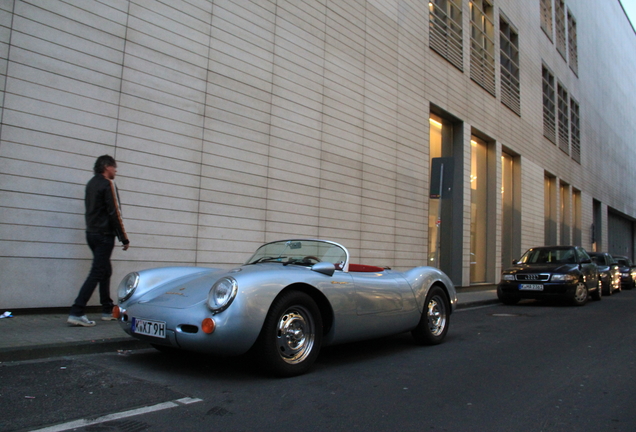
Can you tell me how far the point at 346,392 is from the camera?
139 inches

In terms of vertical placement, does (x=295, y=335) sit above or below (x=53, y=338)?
above

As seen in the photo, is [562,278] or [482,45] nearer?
[562,278]

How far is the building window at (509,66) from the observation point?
65.2 ft

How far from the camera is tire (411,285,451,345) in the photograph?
5484mm

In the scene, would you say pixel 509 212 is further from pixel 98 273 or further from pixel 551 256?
pixel 98 273

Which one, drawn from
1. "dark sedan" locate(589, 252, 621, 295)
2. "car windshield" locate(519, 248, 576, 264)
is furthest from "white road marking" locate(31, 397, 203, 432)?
"dark sedan" locate(589, 252, 621, 295)

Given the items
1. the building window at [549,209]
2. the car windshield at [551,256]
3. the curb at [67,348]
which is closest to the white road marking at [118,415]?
the curb at [67,348]

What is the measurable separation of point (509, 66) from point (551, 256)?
1191cm

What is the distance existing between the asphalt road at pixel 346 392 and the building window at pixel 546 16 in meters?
24.3

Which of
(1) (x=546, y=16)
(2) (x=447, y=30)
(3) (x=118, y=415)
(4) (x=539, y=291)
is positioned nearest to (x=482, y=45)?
(2) (x=447, y=30)

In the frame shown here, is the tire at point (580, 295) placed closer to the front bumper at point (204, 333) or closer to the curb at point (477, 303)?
the curb at point (477, 303)

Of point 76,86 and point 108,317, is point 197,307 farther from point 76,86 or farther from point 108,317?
point 76,86

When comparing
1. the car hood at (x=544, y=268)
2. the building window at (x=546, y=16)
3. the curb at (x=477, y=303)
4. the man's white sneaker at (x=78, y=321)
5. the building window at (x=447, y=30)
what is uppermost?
the building window at (x=546, y=16)

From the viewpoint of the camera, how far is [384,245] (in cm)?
1201
